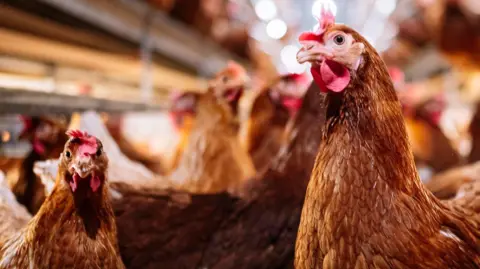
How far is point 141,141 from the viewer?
166 inches

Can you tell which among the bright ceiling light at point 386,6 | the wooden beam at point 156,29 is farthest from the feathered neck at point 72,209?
the bright ceiling light at point 386,6

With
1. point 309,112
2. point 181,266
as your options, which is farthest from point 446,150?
point 181,266

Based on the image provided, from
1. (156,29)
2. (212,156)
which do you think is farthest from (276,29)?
(212,156)

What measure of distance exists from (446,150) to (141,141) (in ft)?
8.51

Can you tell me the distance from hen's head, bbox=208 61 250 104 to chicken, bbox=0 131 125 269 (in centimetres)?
122

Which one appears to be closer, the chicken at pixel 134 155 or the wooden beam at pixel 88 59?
the wooden beam at pixel 88 59

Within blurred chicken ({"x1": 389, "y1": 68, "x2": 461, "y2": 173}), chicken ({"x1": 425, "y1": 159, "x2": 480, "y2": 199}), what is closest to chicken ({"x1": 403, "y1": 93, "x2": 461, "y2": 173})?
blurred chicken ({"x1": 389, "y1": 68, "x2": 461, "y2": 173})

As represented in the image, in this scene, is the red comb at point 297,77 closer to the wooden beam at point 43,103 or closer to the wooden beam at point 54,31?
the wooden beam at point 43,103

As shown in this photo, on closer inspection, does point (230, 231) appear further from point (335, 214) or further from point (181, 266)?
point (335, 214)

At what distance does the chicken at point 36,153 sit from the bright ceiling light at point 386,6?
6.61 meters

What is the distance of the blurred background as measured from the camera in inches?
86.7

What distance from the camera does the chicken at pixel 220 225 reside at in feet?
4.98

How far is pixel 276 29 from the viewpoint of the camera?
359 inches

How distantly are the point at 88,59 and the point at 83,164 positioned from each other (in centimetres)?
278
